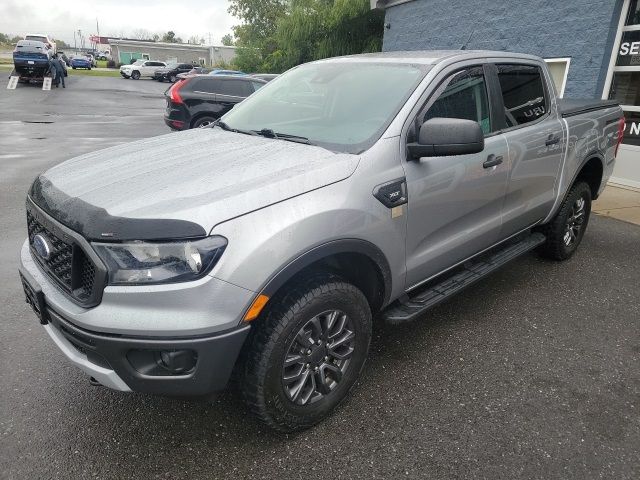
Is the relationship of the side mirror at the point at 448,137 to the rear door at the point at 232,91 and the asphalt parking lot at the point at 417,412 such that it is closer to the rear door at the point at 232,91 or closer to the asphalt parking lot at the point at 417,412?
the asphalt parking lot at the point at 417,412

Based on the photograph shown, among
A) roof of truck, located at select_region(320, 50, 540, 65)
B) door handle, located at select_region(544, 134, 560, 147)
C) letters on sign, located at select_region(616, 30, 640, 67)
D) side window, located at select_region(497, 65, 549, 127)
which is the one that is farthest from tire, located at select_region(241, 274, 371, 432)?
letters on sign, located at select_region(616, 30, 640, 67)

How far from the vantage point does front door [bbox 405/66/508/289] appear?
2646 millimetres

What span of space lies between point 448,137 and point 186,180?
4.26 feet

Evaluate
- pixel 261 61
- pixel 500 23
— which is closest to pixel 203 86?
pixel 500 23

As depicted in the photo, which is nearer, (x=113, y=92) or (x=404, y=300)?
(x=404, y=300)

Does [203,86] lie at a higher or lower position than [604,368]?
higher

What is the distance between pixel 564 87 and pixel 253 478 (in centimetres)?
885

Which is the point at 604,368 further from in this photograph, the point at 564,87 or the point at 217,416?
the point at 564,87

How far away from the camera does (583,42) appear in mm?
8234

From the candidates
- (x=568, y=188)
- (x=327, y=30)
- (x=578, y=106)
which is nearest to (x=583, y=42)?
(x=578, y=106)

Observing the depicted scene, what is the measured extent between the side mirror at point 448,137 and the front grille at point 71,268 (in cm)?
166

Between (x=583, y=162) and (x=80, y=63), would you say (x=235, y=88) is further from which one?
(x=80, y=63)

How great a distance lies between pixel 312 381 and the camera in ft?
7.68

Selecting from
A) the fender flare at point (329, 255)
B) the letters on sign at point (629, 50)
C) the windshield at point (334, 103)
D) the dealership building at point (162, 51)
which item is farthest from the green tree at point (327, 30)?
the dealership building at point (162, 51)
